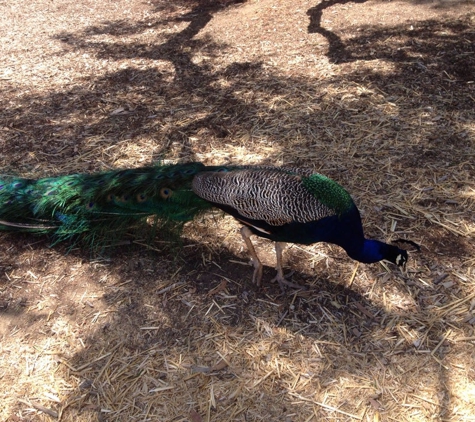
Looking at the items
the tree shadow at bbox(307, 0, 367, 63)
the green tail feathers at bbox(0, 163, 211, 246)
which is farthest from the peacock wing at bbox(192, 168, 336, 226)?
the tree shadow at bbox(307, 0, 367, 63)

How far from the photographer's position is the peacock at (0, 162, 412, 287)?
2.50 meters

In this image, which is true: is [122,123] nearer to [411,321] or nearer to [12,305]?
[12,305]

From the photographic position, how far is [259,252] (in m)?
3.11

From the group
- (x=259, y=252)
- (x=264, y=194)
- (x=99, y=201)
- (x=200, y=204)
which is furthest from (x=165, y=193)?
(x=259, y=252)

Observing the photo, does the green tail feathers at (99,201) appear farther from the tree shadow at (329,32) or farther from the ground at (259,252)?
the tree shadow at (329,32)

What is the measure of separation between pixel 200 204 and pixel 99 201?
2.17 ft

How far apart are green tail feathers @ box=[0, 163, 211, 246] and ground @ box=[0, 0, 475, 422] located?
0.21 metres

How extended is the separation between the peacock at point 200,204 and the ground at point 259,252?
0.76 feet

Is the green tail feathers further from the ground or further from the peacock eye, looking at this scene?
the ground

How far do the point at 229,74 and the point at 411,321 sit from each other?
3406mm

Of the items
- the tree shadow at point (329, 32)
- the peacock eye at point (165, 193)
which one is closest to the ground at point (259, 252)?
the tree shadow at point (329, 32)

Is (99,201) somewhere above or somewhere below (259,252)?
above

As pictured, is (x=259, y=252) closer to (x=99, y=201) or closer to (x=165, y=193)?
(x=165, y=193)

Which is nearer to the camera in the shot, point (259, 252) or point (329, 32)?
point (259, 252)
